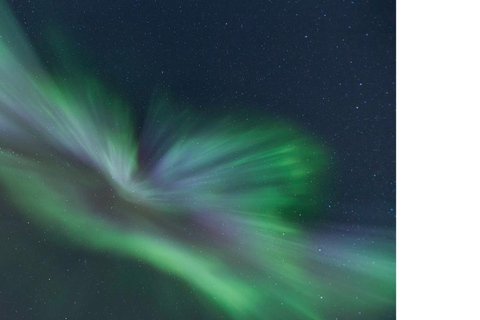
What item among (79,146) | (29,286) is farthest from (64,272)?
(79,146)

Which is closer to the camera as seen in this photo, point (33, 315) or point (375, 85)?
point (375, 85)

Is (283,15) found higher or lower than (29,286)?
higher

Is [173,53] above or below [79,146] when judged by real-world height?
above
